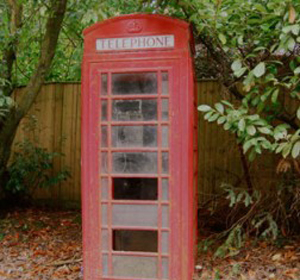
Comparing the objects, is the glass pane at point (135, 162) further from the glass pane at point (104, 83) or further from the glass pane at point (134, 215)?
the glass pane at point (104, 83)

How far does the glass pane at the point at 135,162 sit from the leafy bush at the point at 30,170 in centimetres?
221

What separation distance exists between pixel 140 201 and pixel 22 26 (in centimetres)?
290

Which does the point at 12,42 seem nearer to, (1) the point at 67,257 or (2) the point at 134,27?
(2) the point at 134,27

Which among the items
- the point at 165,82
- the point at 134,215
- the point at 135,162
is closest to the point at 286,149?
the point at 165,82

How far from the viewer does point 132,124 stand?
313 centimetres

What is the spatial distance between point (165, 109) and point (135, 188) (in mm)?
657

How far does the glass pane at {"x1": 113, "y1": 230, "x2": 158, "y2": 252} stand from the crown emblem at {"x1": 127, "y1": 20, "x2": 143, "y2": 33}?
60.9 inches

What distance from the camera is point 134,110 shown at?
3.12m

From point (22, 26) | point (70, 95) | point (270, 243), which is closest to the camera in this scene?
point (270, 243)

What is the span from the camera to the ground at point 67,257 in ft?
11.3

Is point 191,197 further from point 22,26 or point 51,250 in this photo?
point 22,26

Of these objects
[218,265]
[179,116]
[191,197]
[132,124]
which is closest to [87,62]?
[132,124]

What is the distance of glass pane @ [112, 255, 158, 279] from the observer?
10.5 feet

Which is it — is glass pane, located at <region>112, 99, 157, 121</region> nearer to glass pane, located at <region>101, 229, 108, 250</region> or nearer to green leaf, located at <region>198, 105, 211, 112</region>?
green leaf, located at <region>198, 105, 211, 112</region>
